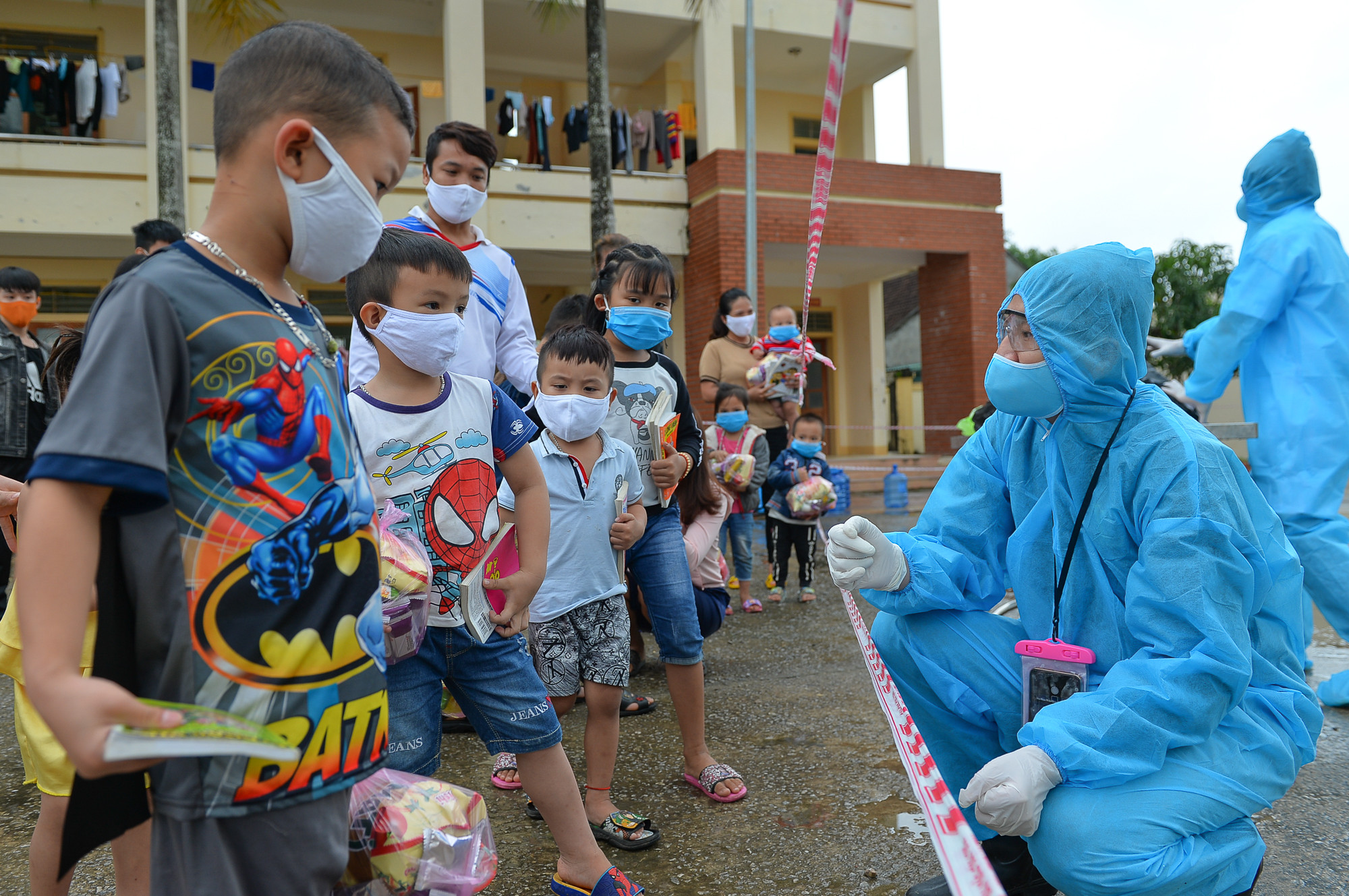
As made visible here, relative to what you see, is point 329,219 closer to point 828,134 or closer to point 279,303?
point 279,303

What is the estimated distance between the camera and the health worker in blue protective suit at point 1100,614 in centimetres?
178

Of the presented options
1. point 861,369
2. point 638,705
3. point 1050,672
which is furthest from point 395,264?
point 861,369

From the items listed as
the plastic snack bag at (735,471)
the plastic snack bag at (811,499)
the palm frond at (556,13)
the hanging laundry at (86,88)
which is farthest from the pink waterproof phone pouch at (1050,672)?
the hanging laundry at (86,88)

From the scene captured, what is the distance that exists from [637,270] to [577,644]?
1302mm

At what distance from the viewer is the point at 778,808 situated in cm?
280

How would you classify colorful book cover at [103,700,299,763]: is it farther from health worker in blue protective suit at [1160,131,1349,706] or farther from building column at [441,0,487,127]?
building column at [441,0,487,127]

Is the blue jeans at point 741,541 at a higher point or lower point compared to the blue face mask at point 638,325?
lower

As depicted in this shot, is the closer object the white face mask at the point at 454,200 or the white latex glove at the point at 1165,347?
the white face mask at the point at 454,200

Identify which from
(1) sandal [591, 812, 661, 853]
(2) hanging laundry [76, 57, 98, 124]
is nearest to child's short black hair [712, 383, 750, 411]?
(1) sandal [591, 812, 661, 853]

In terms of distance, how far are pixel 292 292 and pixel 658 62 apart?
1569 centimetres

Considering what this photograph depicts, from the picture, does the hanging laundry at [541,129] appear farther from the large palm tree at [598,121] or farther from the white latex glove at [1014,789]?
the white latex glove at [1014,789]

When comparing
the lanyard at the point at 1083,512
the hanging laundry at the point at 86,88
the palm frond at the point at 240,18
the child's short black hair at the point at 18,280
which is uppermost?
the palm frond at the point at 240,18

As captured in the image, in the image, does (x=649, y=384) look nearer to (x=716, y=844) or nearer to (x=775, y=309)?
(x=716, y=844)

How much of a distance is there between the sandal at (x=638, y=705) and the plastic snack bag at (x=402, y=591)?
204 centimetres
